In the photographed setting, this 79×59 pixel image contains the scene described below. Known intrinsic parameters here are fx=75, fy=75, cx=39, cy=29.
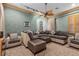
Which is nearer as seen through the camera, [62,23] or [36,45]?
[36,45]

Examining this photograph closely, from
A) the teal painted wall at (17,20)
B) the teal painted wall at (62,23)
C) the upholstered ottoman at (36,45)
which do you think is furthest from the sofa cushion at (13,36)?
the teal painted wall at (62,23)

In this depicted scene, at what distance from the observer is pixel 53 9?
7.09 ft

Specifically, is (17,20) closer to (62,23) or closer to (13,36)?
(13,36)

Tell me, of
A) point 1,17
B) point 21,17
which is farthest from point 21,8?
point 1,17

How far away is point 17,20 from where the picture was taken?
2.11 meters

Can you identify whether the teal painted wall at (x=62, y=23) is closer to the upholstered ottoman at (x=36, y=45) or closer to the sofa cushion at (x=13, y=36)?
the upholstered ottoman at (x=36, y=45)

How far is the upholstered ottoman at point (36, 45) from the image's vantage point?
6.55 feet

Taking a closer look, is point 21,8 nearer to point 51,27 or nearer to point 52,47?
point 51,27

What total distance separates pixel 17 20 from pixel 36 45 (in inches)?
34.3

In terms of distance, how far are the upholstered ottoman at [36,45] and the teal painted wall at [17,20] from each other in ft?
1.14

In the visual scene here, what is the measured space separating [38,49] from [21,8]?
47.7 inches

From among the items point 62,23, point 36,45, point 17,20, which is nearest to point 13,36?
point 17,20

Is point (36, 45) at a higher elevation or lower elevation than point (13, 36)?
lower

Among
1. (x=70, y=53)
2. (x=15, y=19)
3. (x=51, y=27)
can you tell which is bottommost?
(x=70, y=53)
